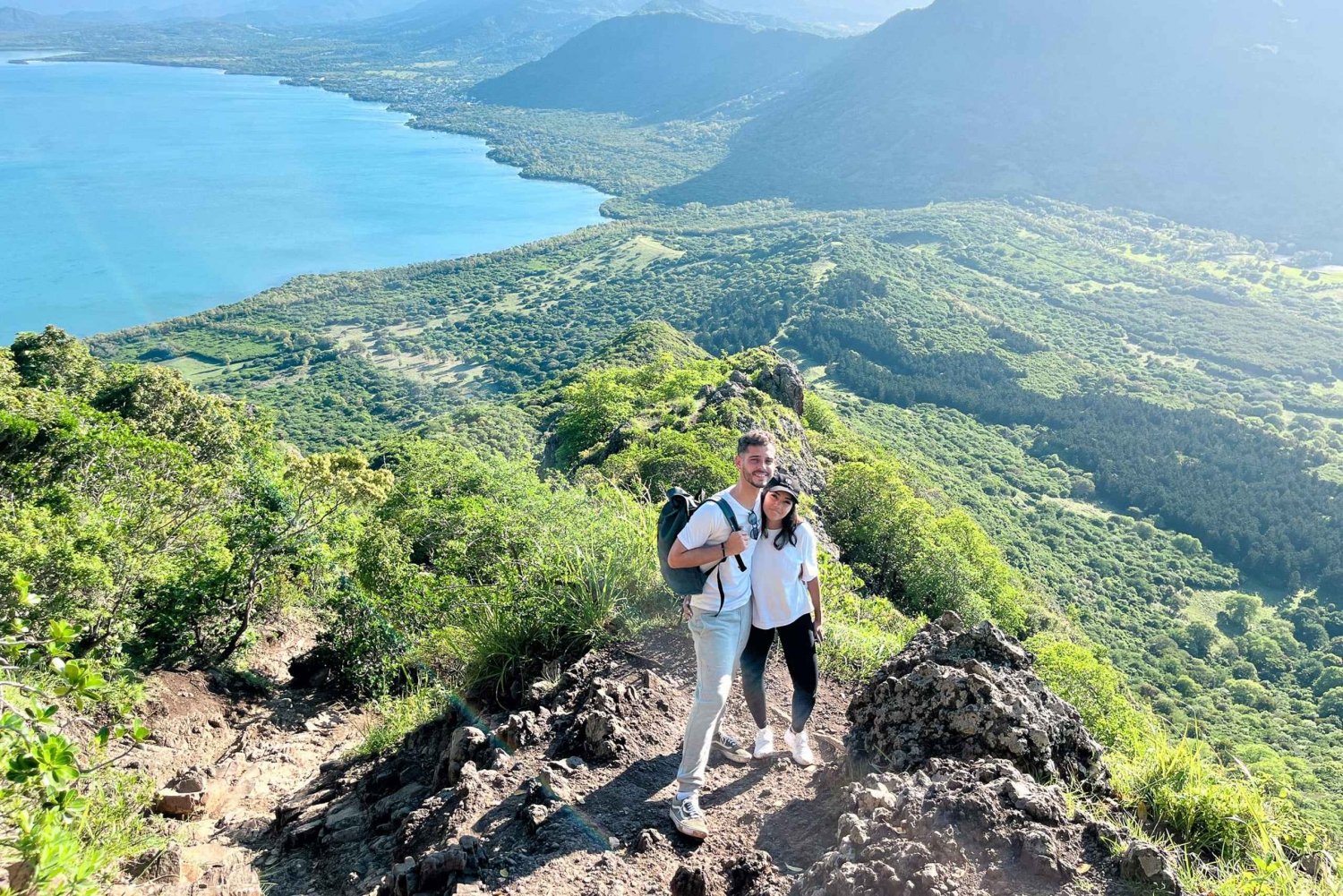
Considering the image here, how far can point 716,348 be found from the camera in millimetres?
97562

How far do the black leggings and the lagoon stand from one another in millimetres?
99757

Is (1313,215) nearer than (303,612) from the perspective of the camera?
No

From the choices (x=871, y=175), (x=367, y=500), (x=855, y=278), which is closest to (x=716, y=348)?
(x=855, y=278)

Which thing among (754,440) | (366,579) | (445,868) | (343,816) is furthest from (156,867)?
(366,579)

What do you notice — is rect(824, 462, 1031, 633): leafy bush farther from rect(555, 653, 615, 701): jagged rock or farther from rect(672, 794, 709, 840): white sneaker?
rect(672, 794, 709, 840): white sneaker

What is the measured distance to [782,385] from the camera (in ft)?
94.8

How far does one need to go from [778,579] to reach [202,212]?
536ft

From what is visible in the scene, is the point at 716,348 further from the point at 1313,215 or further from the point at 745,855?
the point at 1313,215

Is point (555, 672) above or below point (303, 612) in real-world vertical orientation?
above

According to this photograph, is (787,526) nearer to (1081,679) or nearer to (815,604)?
(815,604)

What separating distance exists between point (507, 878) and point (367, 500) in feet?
47.7

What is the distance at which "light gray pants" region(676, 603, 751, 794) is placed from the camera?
3.84m

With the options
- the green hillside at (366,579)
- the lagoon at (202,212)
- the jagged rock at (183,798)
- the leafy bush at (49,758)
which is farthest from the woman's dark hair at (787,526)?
the lagoon at (202,212)

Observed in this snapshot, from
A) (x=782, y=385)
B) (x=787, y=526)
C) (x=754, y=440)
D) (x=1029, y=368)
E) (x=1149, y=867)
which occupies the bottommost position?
(x=1029, y=368)
